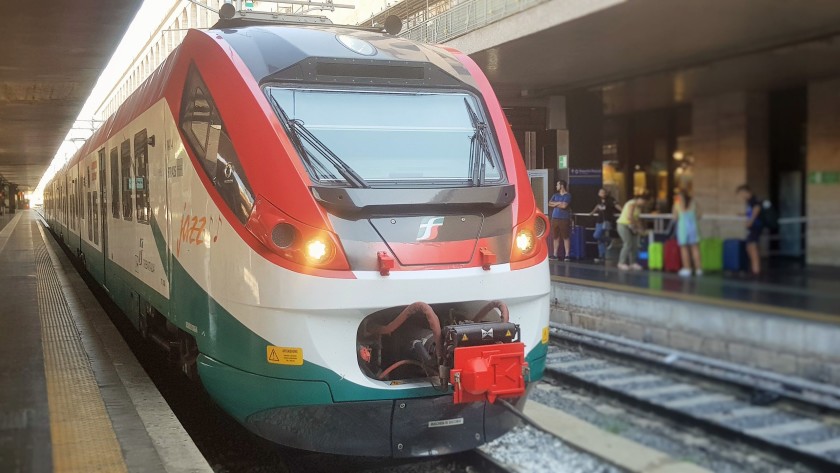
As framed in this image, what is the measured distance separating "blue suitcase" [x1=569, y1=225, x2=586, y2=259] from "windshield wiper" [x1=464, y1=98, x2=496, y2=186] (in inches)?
447

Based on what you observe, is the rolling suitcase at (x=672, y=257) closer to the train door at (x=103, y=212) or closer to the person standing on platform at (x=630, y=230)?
the person standing on platform at (x=630, y=230)

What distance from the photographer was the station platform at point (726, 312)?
26.2 feet

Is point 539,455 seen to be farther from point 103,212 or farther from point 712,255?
point 712,255

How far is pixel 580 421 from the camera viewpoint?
6086mm

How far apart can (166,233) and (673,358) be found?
5.46 metres

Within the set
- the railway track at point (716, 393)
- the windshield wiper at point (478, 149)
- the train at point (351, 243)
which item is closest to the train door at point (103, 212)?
the train at point (351, 243)

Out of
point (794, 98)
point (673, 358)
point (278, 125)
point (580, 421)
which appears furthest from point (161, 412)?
point (794, 98)

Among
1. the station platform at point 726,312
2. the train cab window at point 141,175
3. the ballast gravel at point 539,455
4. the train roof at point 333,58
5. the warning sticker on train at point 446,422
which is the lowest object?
the ballast gravel at point 539,455

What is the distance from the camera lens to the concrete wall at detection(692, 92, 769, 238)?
779 centimetres

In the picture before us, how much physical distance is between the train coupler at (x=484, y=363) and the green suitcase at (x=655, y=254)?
9.97 meters

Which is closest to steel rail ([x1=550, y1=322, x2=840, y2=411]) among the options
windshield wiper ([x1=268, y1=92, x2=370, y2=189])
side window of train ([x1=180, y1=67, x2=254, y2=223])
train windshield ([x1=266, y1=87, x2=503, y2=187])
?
train windshield ([x1=266, y1=87, x2=503, y2=187])

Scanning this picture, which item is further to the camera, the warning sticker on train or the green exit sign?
the green exit sign

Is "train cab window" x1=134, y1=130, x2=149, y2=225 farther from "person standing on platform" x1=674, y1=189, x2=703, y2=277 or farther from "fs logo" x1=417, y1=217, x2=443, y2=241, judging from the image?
"person standing on platform" x1=674, y1=189, x2=703, y2=277

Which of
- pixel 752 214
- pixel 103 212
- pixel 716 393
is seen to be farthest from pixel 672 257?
pixel 103 212
